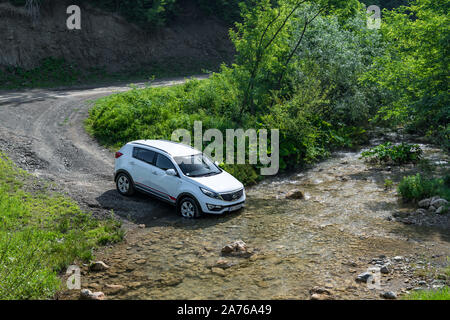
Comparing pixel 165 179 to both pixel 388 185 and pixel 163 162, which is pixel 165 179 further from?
pixel 388 185

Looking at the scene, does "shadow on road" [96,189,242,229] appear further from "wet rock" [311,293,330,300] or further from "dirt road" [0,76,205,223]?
"wet rock" [311,293,330,300]

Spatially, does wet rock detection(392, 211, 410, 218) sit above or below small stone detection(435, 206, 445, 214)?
below

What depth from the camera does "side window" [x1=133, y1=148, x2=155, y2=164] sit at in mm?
14008

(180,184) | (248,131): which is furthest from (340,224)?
(248,131)

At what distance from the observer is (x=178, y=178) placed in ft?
43.7

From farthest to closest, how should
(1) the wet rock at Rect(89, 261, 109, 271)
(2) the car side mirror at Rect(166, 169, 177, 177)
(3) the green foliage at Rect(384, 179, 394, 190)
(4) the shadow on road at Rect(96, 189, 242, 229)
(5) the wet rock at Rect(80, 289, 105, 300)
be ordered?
(3) the green foliage at Rect(384, 179, 394, 190)
(2) the car side mirror at Rect(166, 169, 177, 177)
(4) the shadow on road at Rect(96, 189, 242, 229)
(1) the wet rock at Rect(89, 261, 109, 271)
(5) the wet rock at Rect(80, 289, 105, 300)

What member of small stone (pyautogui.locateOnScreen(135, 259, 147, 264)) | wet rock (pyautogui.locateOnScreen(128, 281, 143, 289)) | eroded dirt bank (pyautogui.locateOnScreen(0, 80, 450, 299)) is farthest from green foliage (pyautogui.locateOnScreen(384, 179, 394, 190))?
wet rock (pyautogui.locateOnScreen(128, 281, 143, 289))

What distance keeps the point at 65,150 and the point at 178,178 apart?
7.21 meters

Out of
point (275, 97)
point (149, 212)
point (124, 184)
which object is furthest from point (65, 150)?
point (275, 97)

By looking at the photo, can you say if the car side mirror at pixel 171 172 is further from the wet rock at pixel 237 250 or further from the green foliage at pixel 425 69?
the green foliage at pixel 425 69

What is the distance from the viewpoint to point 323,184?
17.3 metres

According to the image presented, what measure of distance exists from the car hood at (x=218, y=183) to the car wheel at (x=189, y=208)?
632 millimetres

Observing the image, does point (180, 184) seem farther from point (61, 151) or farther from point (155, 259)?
point (61, 151)

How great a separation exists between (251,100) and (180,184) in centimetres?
1021
